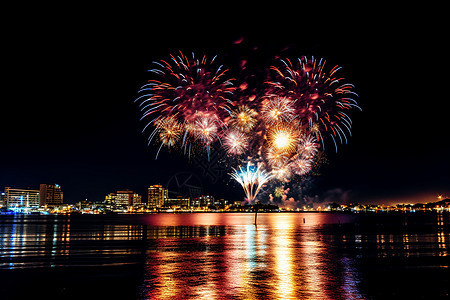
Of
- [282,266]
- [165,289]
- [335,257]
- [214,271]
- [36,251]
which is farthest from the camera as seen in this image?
[36,251]

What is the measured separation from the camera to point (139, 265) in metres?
18.0

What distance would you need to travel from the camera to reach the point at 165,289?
495 inches

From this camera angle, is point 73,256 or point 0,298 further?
point 73,256

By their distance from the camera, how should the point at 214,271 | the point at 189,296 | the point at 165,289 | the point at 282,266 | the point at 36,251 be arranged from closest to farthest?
1. the point at 189,296
2. the point at 165,289
3. the point at 214,271
4. the point at 282,266
5. the point at 36,251

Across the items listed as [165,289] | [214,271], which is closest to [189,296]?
[165,289]

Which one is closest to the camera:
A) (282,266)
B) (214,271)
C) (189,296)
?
(189,296)

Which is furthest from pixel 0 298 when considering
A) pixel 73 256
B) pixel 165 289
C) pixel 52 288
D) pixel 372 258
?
pixel 372 258

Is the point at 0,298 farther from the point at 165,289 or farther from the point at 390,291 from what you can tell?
the point at 390,291

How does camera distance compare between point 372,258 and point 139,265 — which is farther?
point 372,258

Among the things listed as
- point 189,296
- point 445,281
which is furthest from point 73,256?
point 445,281

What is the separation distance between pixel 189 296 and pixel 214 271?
15.5 feet

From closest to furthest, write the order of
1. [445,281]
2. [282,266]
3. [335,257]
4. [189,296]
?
[189,296], [445,281], [282,266], [335,257]

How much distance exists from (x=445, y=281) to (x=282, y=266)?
631 cm

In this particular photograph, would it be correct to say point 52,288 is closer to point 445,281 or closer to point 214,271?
point 214,271
